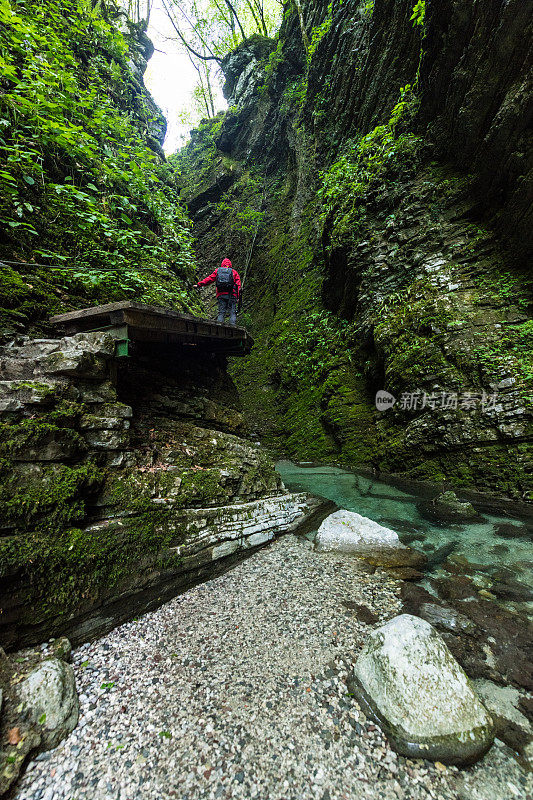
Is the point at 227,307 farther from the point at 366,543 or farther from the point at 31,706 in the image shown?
the point at 31,706

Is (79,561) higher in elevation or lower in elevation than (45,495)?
lower

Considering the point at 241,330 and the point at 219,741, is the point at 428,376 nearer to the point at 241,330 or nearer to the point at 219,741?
the point at 241,330

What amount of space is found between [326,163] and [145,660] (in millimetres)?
17135

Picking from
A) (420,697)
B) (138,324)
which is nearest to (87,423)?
(138,324)

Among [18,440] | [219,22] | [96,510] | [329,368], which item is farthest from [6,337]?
[219,22]

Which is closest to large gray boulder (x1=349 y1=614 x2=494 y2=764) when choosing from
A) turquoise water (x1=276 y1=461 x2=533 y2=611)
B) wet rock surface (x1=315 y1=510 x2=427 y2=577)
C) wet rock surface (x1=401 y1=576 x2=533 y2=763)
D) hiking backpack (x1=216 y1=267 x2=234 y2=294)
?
wet rock surface (x1=401 y1=576 x2=533 y2=763)

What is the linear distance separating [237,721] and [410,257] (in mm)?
9479

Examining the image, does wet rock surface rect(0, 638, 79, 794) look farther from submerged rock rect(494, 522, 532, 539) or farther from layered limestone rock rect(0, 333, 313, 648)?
submerged rock rect(494, 522, 532, 539)

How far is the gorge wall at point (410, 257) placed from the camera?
5719mm

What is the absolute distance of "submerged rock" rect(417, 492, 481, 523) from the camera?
17.0 feet

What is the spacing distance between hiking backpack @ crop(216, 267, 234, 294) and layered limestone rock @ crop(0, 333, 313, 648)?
444 cm

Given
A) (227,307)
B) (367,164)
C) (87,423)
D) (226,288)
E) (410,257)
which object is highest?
(367,164)

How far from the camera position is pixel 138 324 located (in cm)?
398

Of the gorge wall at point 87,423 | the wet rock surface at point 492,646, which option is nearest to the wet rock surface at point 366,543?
the wet rock surface at point 492,646
